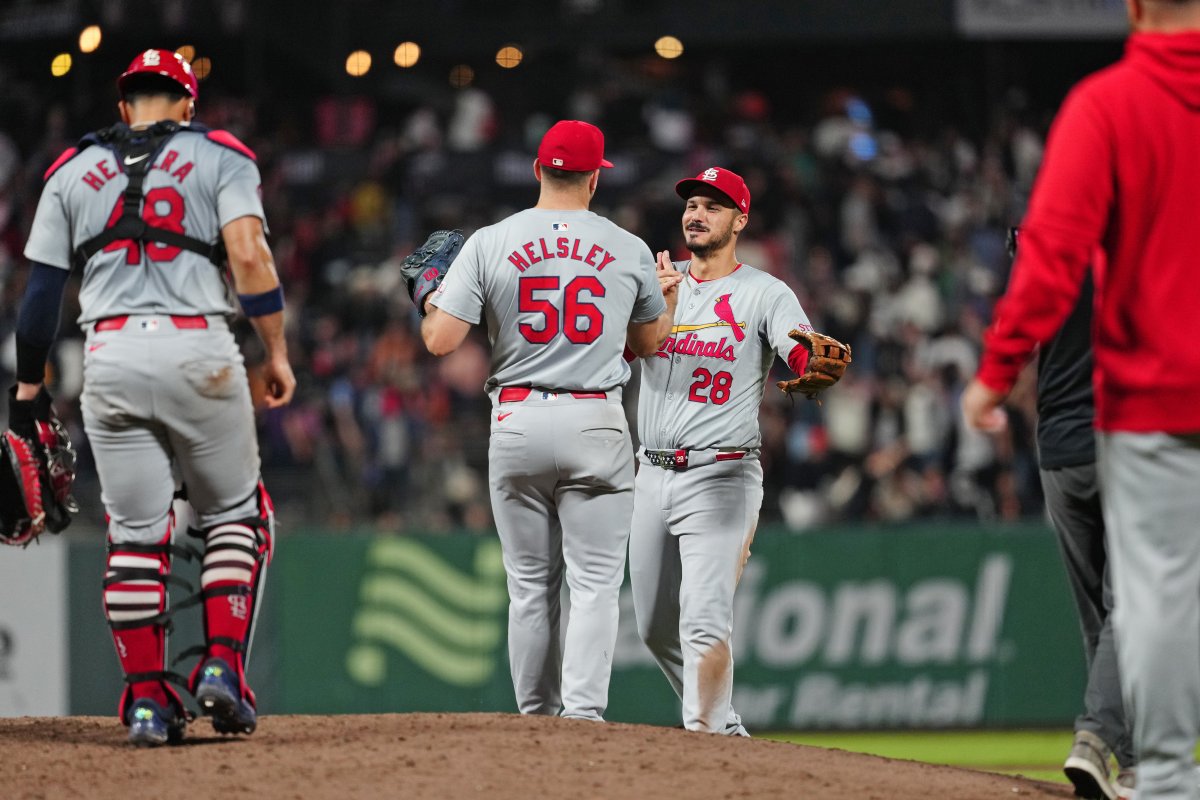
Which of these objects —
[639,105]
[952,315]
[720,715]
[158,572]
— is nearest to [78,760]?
[158,572]

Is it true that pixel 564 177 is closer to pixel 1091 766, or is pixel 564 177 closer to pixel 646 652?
pixel 1091 766

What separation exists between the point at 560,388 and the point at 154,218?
1528 millimetres

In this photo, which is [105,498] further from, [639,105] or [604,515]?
[639,105]

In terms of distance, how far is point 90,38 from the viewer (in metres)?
17.7

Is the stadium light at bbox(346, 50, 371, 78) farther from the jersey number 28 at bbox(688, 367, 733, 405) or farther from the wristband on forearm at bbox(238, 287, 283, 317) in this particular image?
the wristband on forearm at bbox(238, 287, 283, 317)

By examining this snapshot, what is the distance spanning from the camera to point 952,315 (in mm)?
15438

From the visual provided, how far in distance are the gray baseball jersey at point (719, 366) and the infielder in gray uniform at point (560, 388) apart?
0.56m

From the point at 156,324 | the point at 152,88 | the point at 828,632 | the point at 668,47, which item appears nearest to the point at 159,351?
the point at 156,324

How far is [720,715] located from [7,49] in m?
15.6

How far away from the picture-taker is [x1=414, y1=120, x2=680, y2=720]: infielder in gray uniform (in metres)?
5.43

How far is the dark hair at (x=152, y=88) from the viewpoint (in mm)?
4941

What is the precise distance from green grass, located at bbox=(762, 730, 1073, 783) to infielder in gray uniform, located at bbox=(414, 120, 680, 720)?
16.3ft

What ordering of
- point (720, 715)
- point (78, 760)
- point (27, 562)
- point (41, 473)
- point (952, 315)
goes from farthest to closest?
point (952, 315) < point (27, 562) < point (720, 715) < point (41, 473) < point (78, 760)

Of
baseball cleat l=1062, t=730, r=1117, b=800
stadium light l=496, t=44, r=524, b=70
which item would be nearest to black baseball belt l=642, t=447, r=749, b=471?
baseball cleat l=1062, t=730, r=1117, b=800
